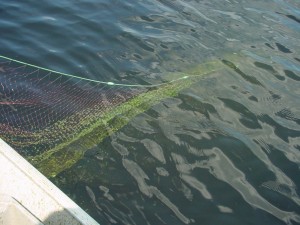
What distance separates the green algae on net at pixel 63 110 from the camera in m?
→ 5.94

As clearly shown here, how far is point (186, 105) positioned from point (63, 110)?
2.53m

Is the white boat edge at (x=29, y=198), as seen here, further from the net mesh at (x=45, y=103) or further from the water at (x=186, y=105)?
the net mesh at (x=45, y=103)

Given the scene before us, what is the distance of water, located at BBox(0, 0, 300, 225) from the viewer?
557cm

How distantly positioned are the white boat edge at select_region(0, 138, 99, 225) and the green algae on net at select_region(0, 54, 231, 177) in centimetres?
140

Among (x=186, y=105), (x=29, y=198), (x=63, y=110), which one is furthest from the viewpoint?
(x=186, y=105)

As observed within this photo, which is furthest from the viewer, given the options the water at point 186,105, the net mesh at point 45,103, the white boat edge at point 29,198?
the net mesh at point 45,103

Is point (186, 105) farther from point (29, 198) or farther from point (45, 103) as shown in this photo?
point (29, 198)

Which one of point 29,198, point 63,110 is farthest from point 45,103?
point 29,198

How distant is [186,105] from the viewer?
7445 mm

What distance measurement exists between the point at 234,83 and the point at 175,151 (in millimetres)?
2822

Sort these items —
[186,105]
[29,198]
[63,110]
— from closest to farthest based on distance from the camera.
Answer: [29,198] < [63,110] < [186,105]

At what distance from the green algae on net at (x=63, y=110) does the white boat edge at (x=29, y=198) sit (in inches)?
55.2

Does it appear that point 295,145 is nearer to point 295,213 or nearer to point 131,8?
point 295,213

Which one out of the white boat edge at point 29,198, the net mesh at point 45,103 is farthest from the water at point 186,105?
the white boat edge at point 29,198
